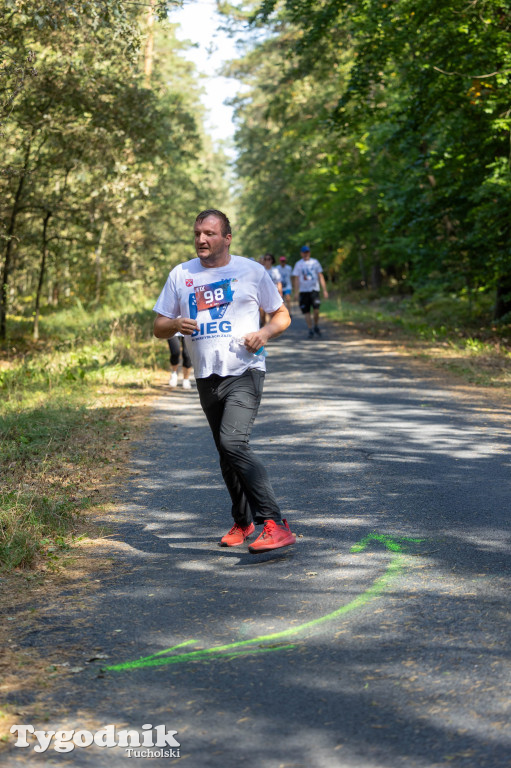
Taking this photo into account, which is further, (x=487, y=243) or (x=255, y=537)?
(x=487, y=243)

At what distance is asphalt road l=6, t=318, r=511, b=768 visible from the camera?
3213mm

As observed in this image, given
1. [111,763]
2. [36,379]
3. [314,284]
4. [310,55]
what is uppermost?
[310,55]

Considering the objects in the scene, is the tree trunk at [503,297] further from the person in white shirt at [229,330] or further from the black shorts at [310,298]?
the person in white shirt at [229,330]

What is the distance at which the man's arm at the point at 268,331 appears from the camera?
546 centimetres

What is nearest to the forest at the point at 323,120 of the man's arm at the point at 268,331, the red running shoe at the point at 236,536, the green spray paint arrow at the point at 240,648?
the man's arm at the point at 268,331

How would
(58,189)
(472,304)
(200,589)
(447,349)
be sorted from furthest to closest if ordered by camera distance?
(472,304)
(58,189)
(447,349)
(200,589)

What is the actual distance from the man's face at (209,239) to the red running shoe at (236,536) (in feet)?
5.98

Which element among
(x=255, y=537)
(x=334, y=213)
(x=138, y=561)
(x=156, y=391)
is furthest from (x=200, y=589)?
(x=334, y=213)

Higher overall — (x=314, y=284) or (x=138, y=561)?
(x=314, y=284)

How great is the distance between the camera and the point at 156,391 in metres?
14.2

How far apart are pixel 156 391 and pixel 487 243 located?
8206 mm

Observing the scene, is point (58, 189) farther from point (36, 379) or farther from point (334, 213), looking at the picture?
point (334, 213)

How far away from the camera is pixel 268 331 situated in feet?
18.3

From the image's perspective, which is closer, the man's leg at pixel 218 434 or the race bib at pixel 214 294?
the race bib at pixel 214 294
